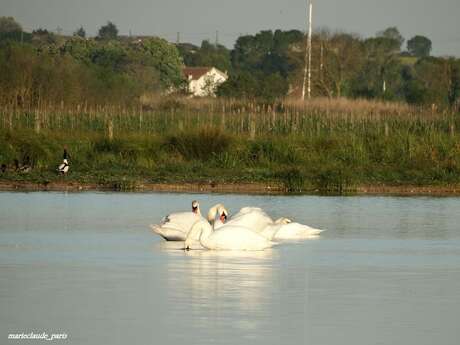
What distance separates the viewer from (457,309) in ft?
39.9

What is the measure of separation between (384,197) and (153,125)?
12.1 meters

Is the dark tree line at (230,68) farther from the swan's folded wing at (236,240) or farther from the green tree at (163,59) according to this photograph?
the swan's folded wing at (236,240)

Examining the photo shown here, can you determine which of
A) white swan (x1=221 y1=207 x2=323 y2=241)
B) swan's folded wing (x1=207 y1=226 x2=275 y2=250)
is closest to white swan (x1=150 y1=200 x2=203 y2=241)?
white swan (x1=221 y1=207 x2=323 y2=241)

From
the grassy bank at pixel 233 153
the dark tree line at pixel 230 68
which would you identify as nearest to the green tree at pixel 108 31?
the dark tree line at pixel 230 68

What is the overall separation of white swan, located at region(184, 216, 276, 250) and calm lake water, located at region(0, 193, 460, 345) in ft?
0.72

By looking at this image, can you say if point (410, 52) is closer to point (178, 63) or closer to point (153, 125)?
point (178, 63)

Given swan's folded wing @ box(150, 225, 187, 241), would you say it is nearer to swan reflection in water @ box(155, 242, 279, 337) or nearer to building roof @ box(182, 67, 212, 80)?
swan reflection in water @ box(155, 242, 279, 337)

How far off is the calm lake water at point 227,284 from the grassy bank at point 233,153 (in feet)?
24.4

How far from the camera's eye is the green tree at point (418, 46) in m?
164

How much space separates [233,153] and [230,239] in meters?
15.5

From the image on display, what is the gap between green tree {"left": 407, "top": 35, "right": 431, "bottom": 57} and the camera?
540 feet

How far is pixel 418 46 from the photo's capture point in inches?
6476

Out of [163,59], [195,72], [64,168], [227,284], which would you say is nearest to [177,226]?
[227,284]

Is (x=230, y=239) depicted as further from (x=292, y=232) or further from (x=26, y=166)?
(x=26, y=166)
